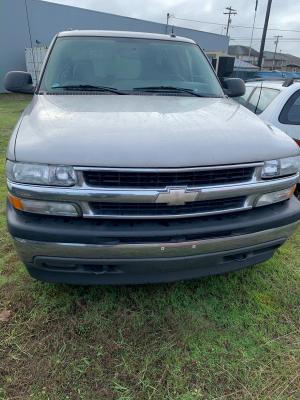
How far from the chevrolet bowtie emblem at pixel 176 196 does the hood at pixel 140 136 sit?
151 mm

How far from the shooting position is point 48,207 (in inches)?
78.2

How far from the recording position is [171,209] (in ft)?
6.76

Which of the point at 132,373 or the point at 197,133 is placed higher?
the point at 197,133

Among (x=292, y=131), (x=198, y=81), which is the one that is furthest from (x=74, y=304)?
(x=292, y=131)

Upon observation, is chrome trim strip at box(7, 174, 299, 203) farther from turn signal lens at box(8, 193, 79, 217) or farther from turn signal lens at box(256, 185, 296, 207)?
turn signal lens at box(256, 185, 296, 207)

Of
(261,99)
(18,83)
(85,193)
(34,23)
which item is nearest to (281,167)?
(85,193)

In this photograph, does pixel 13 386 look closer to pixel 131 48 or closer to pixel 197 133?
pixel 197 133

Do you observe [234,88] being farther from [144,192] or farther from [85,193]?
[85,193]

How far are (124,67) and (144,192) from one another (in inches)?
73.1

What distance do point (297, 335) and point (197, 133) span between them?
5.00 ft

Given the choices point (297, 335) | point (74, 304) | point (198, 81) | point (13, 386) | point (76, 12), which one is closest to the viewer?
point (13, 386)

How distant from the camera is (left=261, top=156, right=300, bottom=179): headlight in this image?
222 centimetres

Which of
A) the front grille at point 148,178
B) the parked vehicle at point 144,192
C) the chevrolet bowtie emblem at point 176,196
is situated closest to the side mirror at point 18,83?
the parked vehicle at point 144,192

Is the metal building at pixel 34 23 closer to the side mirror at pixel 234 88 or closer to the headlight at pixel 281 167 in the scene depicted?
→ the side mirror at pixel 234 88
